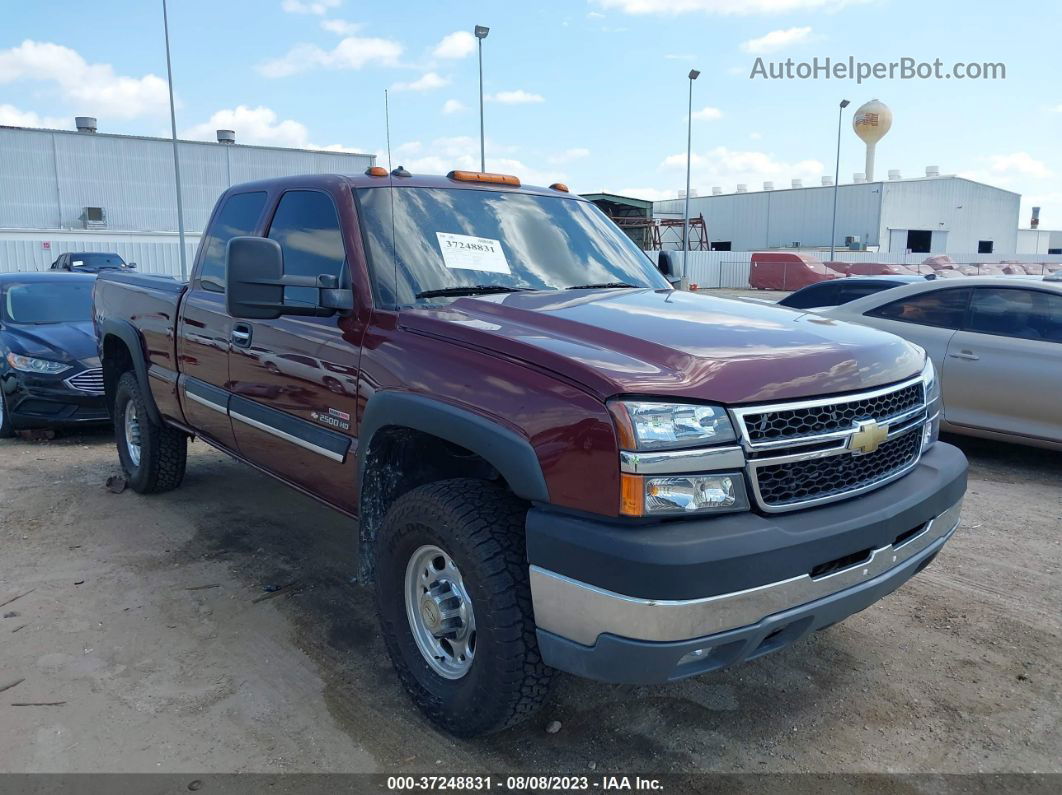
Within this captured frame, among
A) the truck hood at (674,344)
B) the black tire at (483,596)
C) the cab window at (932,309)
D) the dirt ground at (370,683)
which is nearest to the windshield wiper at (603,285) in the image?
the truck hood at (674,344)

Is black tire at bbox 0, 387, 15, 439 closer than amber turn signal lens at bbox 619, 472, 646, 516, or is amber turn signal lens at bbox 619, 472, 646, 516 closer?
amber turn signal lens at bbox 619, 472, 646, 516

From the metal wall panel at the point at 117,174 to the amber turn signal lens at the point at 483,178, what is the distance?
119 ft

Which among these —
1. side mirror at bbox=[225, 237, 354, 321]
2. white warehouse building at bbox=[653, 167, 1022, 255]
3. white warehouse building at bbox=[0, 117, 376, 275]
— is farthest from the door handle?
white warehouse building at bbox=[653, 167, 1022, 255]

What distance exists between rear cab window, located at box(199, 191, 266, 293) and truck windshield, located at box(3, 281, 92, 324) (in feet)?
14.7

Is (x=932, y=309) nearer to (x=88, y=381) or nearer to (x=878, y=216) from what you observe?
(x=88, y=381)

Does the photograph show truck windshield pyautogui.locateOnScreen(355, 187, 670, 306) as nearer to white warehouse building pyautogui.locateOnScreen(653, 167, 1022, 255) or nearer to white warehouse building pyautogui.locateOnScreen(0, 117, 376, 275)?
white warehouse building pyautogui.locateOnScreen(0, 117, 376, 275)

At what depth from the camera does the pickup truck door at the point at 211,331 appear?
14.9ft

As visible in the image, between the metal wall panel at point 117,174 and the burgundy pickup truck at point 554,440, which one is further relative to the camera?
the metal wall panel at point 117,174

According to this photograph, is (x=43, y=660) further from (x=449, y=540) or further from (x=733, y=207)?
(x=733, y=207)

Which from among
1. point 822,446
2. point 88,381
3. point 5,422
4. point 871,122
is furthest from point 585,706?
point 871,122

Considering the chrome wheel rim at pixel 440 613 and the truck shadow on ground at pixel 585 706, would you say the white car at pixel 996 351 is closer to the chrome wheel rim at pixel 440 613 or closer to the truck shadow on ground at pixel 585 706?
the truck shadow on ground at pixel 585 706

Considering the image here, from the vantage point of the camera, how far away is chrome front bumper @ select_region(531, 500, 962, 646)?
2330 millimetres

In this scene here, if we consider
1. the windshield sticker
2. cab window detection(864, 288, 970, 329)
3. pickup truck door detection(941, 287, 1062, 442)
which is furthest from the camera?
cab window detection(864, 288, 970, 329)

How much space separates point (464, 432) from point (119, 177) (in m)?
41.9
